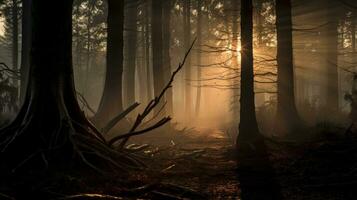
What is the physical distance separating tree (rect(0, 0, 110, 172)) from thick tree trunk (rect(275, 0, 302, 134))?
8862 millimetres

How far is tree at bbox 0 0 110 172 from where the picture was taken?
8664mm

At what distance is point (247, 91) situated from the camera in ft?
40.2

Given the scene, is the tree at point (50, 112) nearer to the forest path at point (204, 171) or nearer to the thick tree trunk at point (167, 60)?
the forest path at point (204, 171)

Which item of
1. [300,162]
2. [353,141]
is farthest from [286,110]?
[300,162]

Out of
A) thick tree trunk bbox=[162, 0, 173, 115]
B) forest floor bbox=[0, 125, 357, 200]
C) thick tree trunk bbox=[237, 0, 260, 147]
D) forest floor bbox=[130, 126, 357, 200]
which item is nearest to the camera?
forest floor bbox=[0, 125, 357, 200]

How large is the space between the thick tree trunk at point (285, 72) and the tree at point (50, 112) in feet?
29.1

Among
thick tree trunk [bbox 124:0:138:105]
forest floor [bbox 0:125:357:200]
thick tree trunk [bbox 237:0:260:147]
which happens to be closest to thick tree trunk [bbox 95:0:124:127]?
thick tree trunk [bbox 237:0:260:147]

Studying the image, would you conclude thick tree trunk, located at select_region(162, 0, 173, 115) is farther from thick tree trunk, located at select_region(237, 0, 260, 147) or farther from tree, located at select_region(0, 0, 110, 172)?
tree, located at select_region(0, 0, 110, 172)

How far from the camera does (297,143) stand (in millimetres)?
11844

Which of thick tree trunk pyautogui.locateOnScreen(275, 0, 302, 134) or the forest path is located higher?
thick tree trunk pyautogui.locateOnScreen(275, 0, 302, 134)

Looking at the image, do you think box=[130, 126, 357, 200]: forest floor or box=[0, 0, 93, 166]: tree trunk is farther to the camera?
box=[0, 0, 93, 166]: tree trunk

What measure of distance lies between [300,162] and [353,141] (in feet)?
6.06

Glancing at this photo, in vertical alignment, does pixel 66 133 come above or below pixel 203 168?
above

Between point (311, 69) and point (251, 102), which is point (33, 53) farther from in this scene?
point (311, 69)
